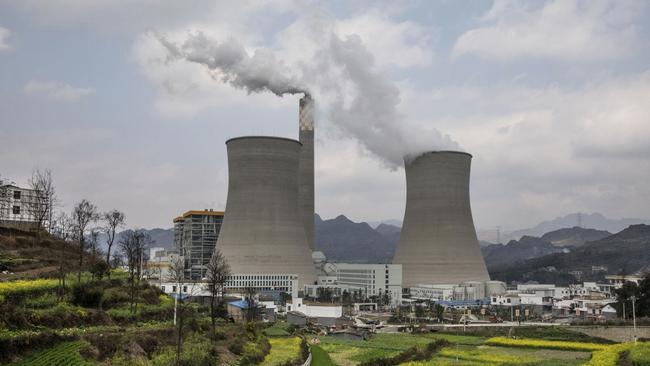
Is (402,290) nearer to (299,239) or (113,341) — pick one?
(299,239)

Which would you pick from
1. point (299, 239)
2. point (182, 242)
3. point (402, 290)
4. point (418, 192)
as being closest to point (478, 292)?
point (402, 290)

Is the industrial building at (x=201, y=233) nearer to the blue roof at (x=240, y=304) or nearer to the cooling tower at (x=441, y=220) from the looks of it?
the cooling tower at (x=441, y=220)

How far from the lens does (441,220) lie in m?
42.1

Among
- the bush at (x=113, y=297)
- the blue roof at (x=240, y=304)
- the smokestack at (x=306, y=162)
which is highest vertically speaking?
the smokestack at (x=306, y=162)

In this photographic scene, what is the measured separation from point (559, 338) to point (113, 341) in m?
19.2

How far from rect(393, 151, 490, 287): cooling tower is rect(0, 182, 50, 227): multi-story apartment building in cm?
2313

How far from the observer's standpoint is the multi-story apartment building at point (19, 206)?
2850cm

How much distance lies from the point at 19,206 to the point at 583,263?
4212 inches

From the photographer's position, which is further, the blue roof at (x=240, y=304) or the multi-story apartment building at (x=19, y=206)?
the blue roof at (x=240, y=304)

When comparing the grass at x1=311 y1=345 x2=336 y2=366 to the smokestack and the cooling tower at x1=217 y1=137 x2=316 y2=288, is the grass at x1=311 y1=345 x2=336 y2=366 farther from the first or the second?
the smokestack

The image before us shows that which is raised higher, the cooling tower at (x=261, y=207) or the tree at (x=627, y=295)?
the cooling tower at (x=261, y=207)

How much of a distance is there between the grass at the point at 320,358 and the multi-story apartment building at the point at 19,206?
13.8 m

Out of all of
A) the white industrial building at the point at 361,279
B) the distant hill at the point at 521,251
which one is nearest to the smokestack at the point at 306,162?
the white industrial building at the point at 361,279

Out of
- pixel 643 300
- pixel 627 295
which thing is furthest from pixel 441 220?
pixel 643 300
